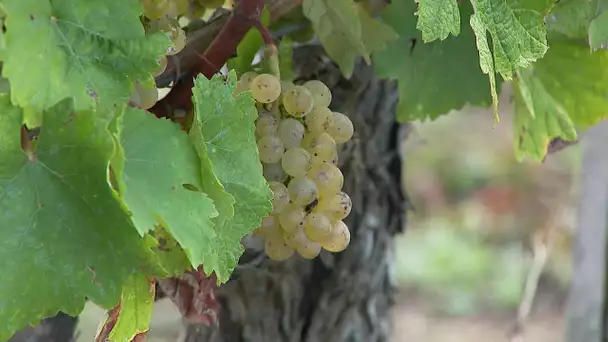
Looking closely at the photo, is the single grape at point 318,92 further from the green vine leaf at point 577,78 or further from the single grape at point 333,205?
the green vine leaf at point 577,78

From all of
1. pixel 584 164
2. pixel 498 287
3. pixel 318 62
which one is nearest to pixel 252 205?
pixel 318 62

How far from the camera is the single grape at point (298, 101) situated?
0.51 m

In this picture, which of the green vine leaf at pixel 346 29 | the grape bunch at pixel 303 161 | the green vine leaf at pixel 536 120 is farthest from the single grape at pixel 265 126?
the green vine leaf at pixel 536 120

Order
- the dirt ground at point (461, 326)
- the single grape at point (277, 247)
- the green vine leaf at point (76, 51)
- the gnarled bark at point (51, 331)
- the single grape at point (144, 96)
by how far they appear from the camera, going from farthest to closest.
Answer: the dirt ground at point (461, 326)
the gnarled bark at point (51, 331)
the single grape at point (277, 247)
the single grape at point (144, 96)
the green vine leaf at point (76, 51)

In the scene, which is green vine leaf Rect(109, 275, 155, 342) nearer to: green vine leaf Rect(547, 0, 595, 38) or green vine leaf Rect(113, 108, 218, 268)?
green vine leaf Rect(113, 108, 218, 268)

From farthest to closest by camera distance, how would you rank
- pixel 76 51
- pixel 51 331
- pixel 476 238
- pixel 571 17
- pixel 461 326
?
pixel 476 238
pixel 461 326
pixel 51 331
pixel 571 17
pixel 76 51

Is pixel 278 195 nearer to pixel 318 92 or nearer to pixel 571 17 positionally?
Result: pixel 318 92

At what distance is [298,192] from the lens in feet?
1.68

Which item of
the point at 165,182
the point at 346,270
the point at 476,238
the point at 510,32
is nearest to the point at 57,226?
the point at 165,182

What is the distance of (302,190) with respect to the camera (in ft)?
1.68

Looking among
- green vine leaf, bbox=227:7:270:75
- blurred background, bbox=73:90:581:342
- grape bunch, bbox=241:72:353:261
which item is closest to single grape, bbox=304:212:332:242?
grape bunch, bbox=241:72:353:261

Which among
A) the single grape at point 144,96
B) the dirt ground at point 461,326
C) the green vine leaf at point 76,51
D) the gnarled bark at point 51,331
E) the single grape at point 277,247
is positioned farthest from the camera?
the dirt ground at point 461,326

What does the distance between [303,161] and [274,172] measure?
0.02 metres

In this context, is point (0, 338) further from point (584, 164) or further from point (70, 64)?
point (584, 164)
